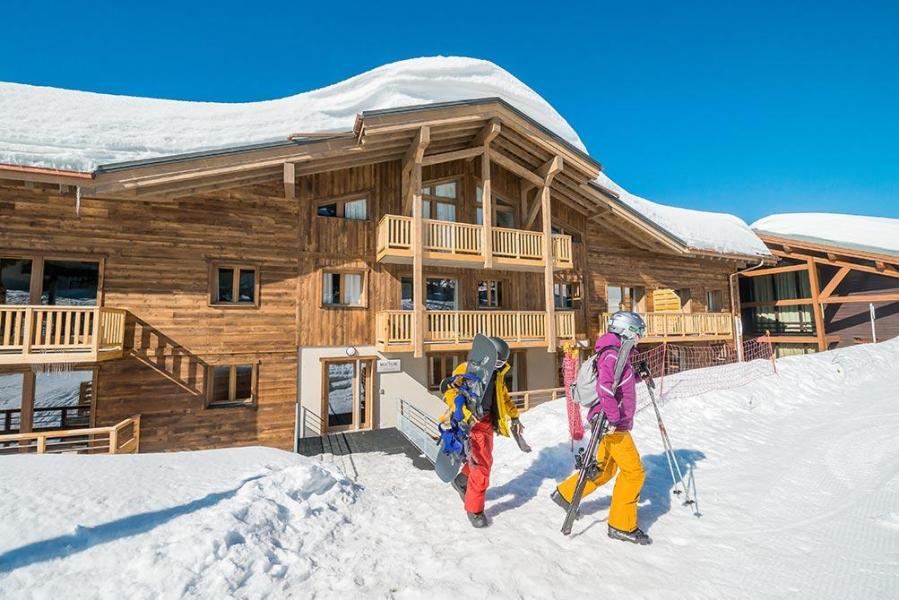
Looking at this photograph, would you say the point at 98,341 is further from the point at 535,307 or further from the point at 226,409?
the point at 535,307

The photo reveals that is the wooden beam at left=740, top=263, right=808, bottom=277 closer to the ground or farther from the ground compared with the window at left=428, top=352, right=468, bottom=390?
farther from the ground

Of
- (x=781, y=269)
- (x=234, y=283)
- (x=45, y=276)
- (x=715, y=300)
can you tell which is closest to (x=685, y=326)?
(x=715, y=300)

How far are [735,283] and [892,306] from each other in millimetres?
7218

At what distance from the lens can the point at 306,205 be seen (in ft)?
40.3

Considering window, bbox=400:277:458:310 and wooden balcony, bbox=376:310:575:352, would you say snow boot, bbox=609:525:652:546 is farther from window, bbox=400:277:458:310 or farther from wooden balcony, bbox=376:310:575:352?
window, bbox=400:277:458:310

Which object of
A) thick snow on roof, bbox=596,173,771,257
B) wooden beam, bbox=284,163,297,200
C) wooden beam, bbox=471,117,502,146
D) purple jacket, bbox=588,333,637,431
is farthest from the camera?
thick snow on roof, bbox=596,173,771,257

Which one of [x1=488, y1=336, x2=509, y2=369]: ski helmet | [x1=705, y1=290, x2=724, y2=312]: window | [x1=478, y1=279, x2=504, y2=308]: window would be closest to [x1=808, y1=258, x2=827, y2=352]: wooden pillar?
[x1=705, y1=290, x2=724, y2=312]: window

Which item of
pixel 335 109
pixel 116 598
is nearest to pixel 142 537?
pixel 116 598

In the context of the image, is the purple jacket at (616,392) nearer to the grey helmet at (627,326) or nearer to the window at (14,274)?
the grey helmet at (627,326)

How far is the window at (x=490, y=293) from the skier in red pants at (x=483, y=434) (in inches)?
387

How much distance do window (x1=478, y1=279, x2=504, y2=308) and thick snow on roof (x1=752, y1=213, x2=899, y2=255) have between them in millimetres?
15969

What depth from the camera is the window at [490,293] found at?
49.0 feet

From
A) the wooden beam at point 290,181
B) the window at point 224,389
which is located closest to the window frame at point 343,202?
the wooden beam at point 290,181

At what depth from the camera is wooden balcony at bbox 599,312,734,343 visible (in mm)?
16297
